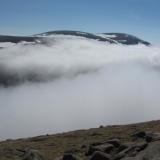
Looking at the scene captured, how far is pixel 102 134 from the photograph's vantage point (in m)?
49.6

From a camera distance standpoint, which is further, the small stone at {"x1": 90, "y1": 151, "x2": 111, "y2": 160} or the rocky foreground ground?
the small stone at {"x1": 90, "y1": 151, "x2": 111, "y2": 160}

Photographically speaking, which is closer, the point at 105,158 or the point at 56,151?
the point at 105,158

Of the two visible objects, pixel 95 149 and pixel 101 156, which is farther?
pixel 95 149

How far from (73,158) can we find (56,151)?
9019mm

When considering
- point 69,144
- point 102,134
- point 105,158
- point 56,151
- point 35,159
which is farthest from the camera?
point 102,134

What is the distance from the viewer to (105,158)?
30094 mm

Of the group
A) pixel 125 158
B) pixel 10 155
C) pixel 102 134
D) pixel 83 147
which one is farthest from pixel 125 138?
pixel 125 158

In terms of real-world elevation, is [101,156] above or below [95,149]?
below

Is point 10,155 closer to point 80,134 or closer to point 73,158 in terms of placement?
point 73,158

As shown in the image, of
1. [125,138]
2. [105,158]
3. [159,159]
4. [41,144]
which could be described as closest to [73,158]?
[105,158]

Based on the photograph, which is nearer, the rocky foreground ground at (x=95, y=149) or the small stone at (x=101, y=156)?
the rocky foreground ground at (x=95, y=149)

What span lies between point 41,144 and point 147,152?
21.9 m

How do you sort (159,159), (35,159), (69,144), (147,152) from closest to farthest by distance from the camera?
(159,159), (147,152), (35,159), (69,144)

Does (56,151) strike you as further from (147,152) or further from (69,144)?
(147,152)
